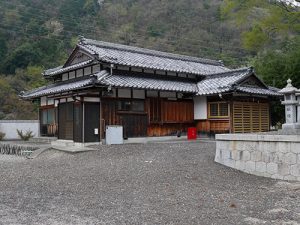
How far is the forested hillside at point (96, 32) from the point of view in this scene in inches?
1729

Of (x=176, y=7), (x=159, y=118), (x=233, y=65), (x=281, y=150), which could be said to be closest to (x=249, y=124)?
(x=159, y=118)

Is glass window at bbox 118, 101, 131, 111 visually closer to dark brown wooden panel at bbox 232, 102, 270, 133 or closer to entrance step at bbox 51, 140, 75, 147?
entrance step at bbox 51, 140, 75, 147

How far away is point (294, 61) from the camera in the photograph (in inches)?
963

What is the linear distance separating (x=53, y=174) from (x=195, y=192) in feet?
14.9

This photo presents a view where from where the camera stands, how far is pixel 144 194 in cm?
744

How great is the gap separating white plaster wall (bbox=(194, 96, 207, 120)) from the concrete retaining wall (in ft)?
32.7

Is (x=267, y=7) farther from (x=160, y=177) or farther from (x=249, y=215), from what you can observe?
(x=249, y=215)

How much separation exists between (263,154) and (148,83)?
1016 cm

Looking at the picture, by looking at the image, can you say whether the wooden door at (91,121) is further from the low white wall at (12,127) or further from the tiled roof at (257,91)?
the low white wall at (12,127)

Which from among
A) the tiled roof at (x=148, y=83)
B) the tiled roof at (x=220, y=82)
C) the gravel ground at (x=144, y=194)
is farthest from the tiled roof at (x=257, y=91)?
the gravel ground at (x=144, y=194)

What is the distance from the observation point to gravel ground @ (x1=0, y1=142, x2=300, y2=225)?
5879 mm

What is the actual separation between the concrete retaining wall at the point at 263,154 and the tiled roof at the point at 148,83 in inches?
293

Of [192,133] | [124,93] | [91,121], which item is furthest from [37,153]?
[192,133]

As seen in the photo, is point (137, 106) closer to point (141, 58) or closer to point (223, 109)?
point (141, 58)
